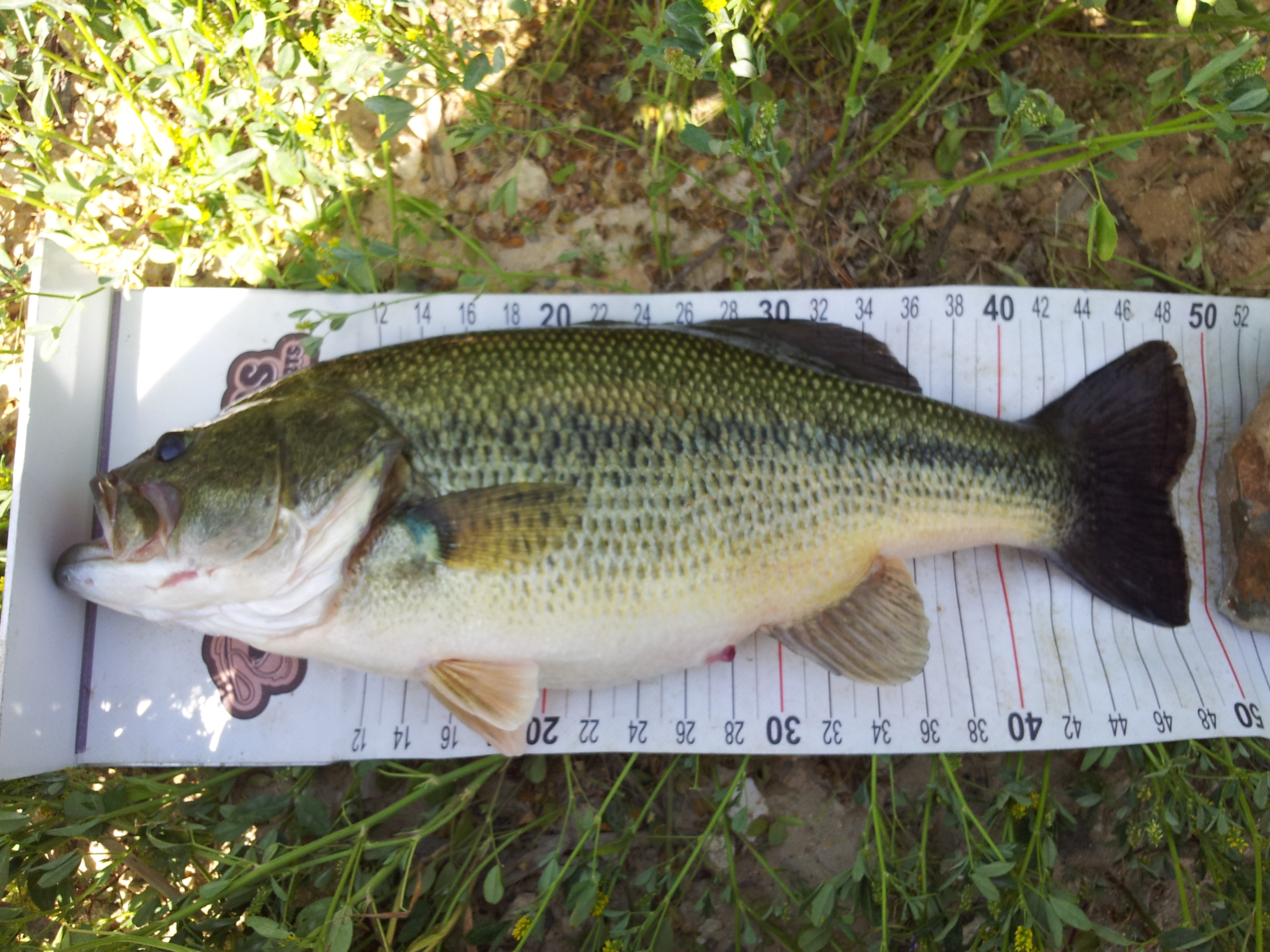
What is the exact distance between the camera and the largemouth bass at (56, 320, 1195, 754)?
191 centimetres

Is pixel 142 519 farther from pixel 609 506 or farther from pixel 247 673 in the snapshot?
pixel 609 506

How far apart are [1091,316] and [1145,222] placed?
545 mm

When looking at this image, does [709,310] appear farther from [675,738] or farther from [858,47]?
[675,738]

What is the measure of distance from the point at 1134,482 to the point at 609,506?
1616mm

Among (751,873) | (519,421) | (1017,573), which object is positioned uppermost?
(519,421)

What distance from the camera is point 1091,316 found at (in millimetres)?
2631

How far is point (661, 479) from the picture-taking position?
6.54ft

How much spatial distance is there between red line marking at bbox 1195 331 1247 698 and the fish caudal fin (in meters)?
0.30

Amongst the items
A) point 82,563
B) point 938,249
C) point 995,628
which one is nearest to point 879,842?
point 995,628

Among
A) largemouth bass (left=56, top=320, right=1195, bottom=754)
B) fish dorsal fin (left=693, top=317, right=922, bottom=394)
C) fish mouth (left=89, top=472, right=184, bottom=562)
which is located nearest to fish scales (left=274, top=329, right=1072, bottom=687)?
largemouth bass (left=56, top=320, right=1195, bottom=754)

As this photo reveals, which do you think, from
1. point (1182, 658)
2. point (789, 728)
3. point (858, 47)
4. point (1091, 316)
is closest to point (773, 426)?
point (789, 728)

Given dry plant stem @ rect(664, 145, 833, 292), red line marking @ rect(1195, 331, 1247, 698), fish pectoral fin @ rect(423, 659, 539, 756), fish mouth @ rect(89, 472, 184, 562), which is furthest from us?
dry plant stem @ rect(664, 145, 833, 292)

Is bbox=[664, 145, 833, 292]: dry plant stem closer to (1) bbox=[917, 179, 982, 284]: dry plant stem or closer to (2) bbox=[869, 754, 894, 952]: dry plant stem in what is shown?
(1) bbox=[917, 179, 982, 284]: dry plant stem

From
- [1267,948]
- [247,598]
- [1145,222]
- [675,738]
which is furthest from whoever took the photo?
[1145,222]
